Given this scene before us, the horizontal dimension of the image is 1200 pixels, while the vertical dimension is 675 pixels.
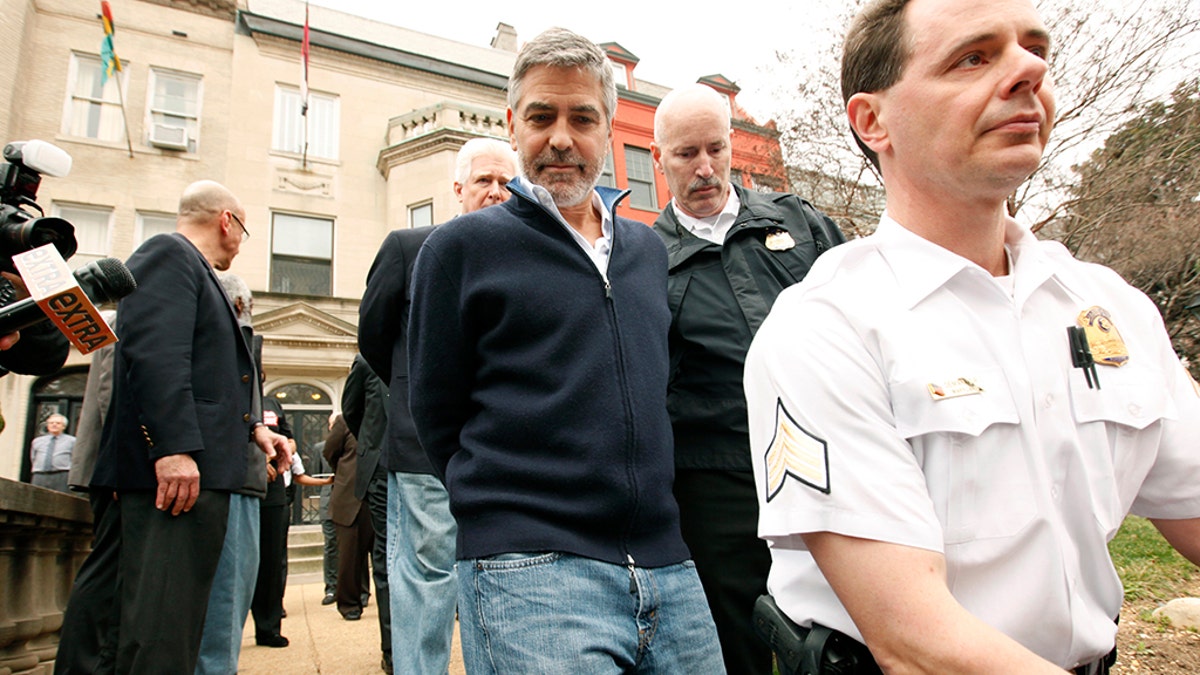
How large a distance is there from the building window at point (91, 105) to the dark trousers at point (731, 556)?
61.0 ft

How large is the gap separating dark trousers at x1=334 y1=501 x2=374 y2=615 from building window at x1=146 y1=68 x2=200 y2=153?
13.8 meters

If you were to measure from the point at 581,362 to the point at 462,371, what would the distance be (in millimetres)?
320

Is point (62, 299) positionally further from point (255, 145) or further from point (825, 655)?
point (255, 145)

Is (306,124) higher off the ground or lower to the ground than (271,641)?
higher

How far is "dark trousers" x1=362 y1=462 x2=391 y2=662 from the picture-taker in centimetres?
408

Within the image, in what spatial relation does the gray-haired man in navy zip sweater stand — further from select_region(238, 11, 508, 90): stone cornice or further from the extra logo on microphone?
select_region(238, 11, 508, 90): stone cornice

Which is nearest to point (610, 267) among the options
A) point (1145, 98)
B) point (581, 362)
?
point (581, 362)

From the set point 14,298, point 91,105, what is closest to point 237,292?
point 14,298

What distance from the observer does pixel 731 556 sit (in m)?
2.31

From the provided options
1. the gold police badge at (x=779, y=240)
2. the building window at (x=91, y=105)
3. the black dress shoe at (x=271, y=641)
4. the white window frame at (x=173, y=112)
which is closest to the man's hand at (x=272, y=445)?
the black dress shoe at (x=271, y=641)

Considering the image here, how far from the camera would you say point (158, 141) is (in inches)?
640

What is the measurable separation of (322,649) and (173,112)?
1594 cm

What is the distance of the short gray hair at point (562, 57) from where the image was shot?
202 centimetres

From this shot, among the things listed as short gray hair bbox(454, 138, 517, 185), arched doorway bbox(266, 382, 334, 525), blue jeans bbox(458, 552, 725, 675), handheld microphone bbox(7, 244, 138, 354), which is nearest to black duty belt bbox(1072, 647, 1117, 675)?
blue jeans bbox(458, 552, 725, 675)
